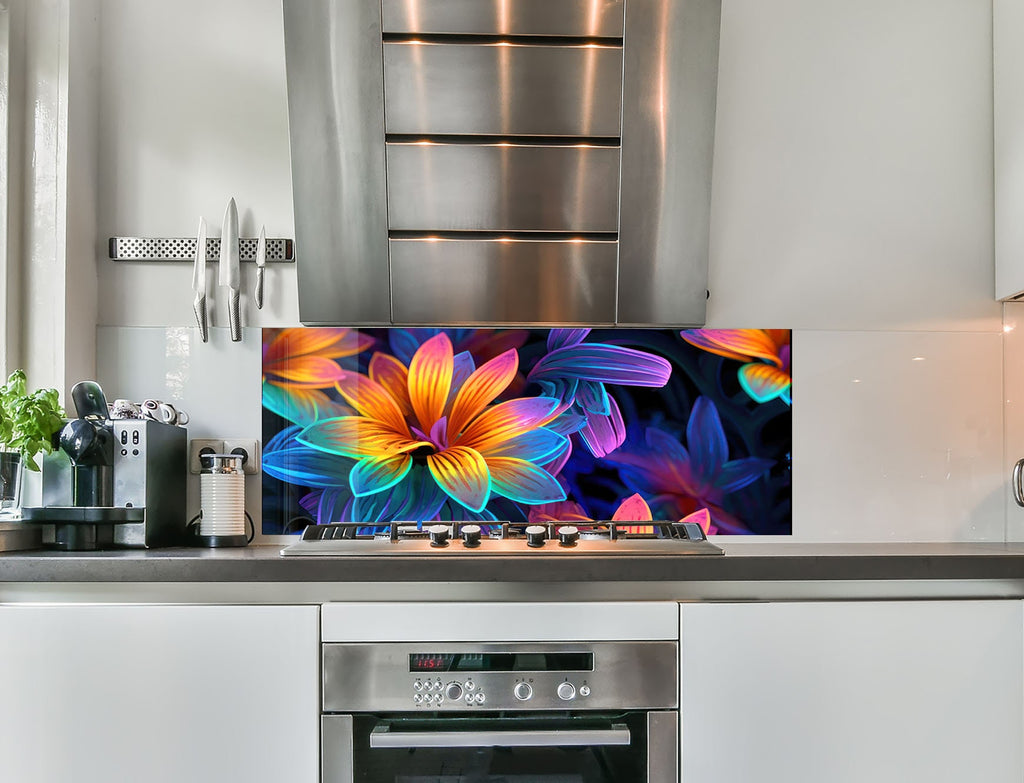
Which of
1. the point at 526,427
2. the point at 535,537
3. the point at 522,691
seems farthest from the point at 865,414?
the point at 522,691

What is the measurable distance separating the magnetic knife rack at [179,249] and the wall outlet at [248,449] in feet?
1.47

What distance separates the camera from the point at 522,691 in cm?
153

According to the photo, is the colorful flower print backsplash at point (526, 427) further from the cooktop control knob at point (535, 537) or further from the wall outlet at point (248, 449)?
the cooktop control knob at point (535, 537)

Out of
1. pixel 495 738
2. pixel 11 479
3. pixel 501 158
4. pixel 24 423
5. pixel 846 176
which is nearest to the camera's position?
pixel 495 738

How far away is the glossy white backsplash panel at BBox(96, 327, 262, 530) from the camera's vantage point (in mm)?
2117

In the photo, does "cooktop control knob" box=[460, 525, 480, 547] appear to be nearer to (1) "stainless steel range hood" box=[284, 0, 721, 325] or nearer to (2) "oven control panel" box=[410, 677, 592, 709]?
(2) "oven control panel" box=[410, 677, 592, 709]

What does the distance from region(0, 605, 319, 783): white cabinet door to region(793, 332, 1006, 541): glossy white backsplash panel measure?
131 cm

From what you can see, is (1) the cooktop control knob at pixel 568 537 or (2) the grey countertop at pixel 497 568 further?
(1) the cooktop control knob at pixel 568 537

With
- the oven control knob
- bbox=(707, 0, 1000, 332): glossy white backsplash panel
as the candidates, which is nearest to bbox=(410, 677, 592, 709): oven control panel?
the oven control knob

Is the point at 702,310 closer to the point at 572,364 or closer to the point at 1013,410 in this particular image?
the point at 572,364

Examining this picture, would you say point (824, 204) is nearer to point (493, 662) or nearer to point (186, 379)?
point (493, 662)

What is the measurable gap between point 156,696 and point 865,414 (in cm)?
173

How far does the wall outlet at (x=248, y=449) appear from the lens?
6.89 ft

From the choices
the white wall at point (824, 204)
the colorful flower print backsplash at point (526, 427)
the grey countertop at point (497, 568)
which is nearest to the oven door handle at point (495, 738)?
the grey countertop at point (497, 568)
